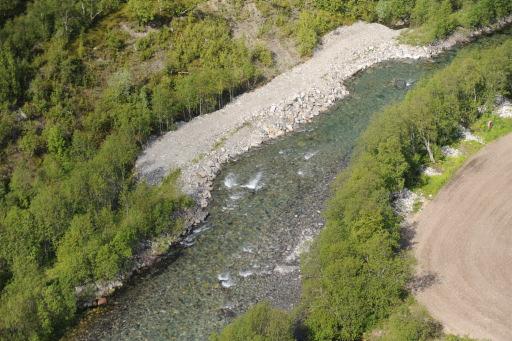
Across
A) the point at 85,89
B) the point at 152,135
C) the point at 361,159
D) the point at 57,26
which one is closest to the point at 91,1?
the point at 57,26

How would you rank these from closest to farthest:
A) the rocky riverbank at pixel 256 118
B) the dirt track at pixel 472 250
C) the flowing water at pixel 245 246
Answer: the dirt track at pixel 472 250 → the flowing water at pixel 245 246 → the rocky riverbank at pixel 256 118

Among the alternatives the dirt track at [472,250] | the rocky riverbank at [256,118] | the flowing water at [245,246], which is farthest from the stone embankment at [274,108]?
the dirt track at [472,250]

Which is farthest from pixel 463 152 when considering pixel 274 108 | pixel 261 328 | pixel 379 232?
pixel 261 328

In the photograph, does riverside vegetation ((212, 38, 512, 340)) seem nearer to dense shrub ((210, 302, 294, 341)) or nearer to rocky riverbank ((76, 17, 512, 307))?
dense shrub ((210, 302, 294, 341))

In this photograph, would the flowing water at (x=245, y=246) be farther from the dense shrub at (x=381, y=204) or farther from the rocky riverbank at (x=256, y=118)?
the dense shrub at (x=381, y=204)

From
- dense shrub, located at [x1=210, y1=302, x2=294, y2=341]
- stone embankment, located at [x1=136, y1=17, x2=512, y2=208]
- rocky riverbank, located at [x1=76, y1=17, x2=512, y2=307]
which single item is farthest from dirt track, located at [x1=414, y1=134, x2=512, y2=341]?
stone embankment, located at [x1=136, y1=17, x2=512, y2=208]

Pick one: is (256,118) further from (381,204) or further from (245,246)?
(381,204)
